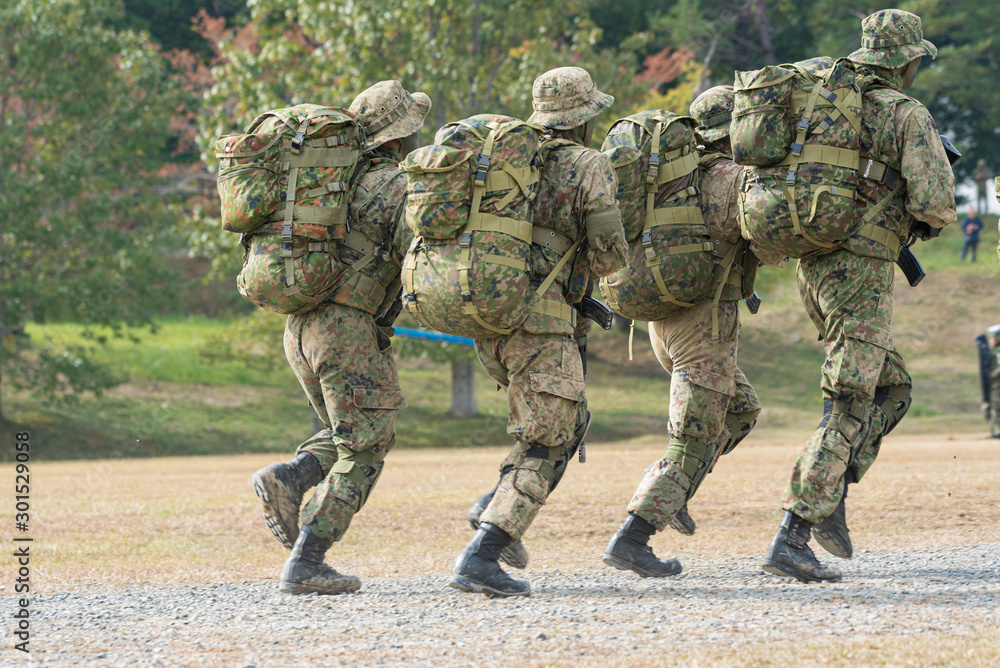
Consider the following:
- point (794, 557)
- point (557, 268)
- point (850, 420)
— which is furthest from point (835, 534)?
point (557, 268)

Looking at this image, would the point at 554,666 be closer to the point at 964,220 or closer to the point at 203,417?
the point at 203,417

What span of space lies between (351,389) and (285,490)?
0.63 m

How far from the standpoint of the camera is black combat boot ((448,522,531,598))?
194 inches

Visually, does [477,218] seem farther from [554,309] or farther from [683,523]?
[683,523]

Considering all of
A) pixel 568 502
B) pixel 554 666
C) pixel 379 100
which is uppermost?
pixel 379 100

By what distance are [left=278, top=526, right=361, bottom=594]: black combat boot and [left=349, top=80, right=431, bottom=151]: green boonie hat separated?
1.98 m

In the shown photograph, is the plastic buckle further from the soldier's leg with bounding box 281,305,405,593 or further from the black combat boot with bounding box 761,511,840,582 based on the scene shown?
the black combat boot with bounding box 761,511,840,582

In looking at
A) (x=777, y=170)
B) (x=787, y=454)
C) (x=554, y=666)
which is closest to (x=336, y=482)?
(x=554, y=666)

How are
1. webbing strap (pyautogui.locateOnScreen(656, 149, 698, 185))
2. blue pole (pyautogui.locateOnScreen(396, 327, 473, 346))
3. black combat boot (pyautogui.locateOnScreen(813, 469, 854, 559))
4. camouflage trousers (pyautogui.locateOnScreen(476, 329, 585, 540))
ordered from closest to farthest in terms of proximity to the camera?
1. camouflage trousers (pyautogui.locateOnScreen(476, 329, 585, 540))
2. black combat boot (pyautogui.locateOnScreen(813, 469, 854, 559))
3. webbing strap (pyautogui.locateOnScreen(656, 149, 698, 185))
4. blue pole (pyautogui.locateOnScreen(396, 327, 473, 346))

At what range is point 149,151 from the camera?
24.2 metres

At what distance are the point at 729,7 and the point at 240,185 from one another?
30.9 meters

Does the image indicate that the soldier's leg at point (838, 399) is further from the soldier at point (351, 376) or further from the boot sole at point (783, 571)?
the soldier at point (351, 376)

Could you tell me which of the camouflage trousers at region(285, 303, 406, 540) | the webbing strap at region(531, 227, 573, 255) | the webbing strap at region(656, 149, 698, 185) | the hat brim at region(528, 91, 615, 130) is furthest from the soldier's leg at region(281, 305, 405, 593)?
the webbing strap at region(656, 149, 698, 185)

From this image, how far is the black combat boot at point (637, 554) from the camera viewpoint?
215 inches
